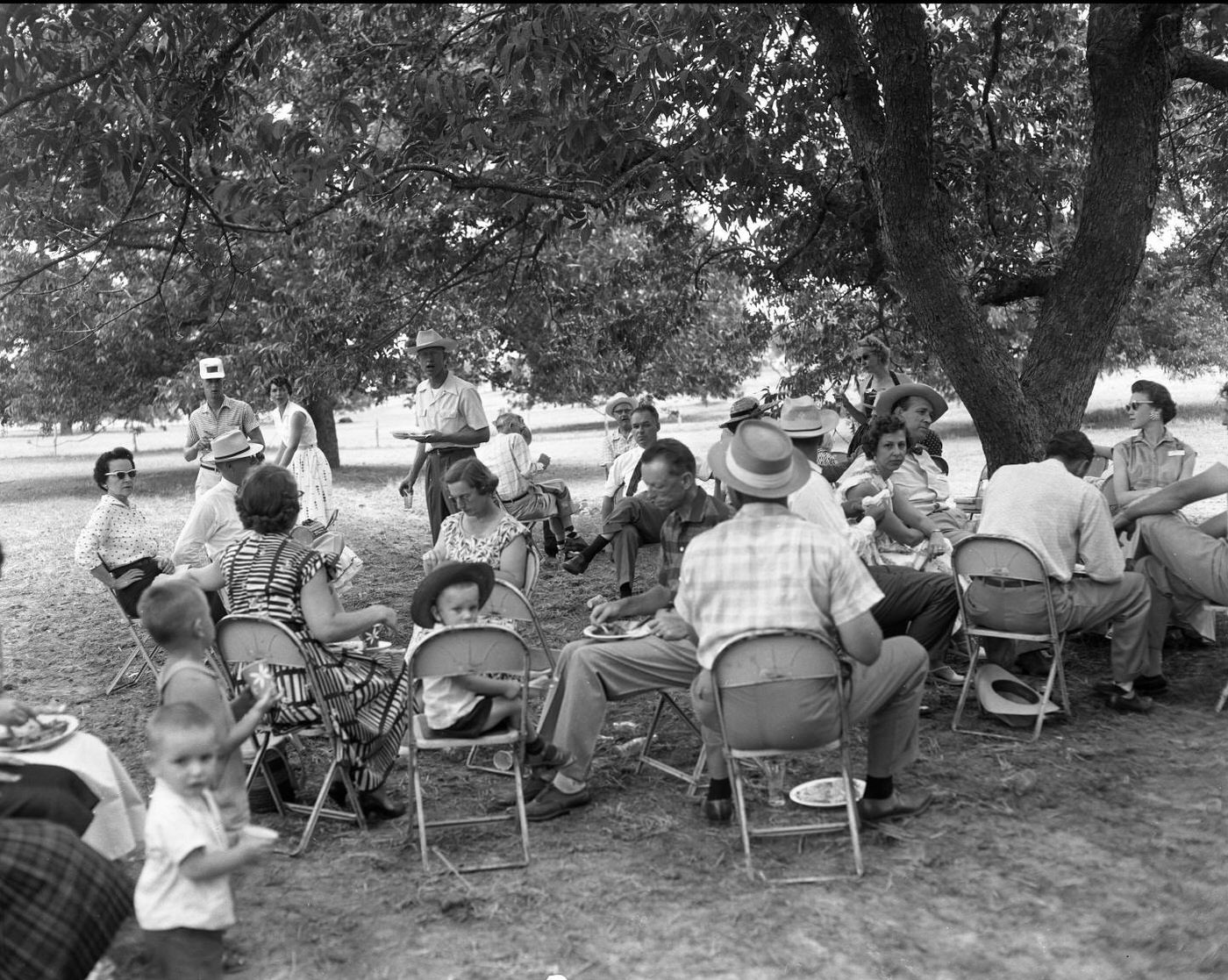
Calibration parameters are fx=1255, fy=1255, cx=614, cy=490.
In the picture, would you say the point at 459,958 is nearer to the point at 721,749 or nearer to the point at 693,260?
the point at 721,749

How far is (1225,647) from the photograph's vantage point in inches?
287

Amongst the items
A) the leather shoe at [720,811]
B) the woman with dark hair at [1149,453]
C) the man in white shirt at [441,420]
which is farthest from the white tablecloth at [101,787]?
the woman with dark hair at [1149,453]

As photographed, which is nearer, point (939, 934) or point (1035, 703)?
point (939, 934)

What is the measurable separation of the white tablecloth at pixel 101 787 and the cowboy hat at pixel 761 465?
7.51 feet

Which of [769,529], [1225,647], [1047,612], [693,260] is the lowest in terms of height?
[1225,647]

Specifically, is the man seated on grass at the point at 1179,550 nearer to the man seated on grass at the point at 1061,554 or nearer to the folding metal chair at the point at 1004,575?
the man seated on grass at the point at 1061,554

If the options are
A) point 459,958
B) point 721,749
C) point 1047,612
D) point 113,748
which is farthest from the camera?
point 113,748

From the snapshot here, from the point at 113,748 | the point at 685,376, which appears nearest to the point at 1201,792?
the point at 113,748

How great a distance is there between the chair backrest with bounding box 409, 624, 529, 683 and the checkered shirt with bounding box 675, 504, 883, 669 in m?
0.68

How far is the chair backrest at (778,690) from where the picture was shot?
4219 millimetres

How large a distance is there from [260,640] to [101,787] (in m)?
0.86

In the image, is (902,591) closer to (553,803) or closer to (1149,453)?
(1149,453)

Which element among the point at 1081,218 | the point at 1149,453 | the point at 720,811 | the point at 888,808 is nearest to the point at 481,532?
the point at 720,811

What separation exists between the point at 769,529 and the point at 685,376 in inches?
856
